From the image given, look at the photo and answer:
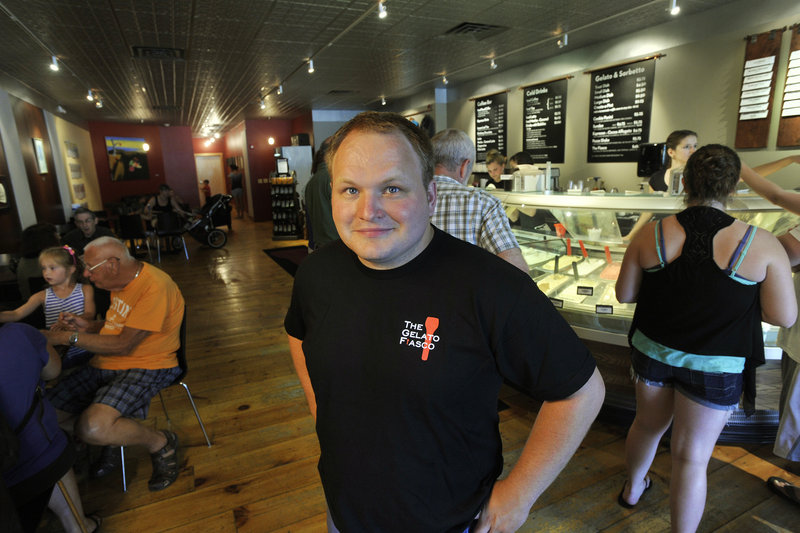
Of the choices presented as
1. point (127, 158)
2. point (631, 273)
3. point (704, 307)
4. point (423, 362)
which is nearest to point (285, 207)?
point (127, 158)

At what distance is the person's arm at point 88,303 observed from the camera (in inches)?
110

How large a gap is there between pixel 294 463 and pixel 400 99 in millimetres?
9235

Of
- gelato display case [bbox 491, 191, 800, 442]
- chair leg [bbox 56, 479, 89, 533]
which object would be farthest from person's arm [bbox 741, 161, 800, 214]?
chair leg [bbox 56, 479, 89, 533]

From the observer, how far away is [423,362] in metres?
0.89

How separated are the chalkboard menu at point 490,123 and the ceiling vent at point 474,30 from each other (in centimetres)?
218

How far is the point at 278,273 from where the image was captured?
715cm

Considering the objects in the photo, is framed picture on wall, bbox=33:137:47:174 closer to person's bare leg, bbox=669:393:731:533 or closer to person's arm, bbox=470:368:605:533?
person's arm, bbox=470:368:605:533

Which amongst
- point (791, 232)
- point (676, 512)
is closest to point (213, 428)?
point (676, 512)

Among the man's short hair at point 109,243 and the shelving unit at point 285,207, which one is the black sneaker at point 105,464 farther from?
the shelving unit at point 285,207

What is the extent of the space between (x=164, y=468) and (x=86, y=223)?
4.09m

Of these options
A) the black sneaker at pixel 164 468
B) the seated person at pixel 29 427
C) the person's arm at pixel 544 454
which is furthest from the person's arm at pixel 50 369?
the person's arm at pixel 544 454

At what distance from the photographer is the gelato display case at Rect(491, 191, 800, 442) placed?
2.42m

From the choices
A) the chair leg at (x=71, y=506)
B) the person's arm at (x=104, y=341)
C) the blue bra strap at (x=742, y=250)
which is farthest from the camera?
the person's arm at (x=104, y=341)

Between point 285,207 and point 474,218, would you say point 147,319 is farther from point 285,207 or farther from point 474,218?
point 285,207
